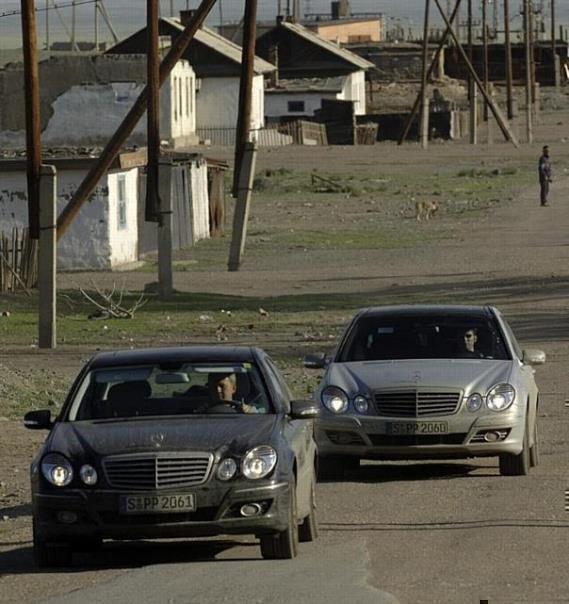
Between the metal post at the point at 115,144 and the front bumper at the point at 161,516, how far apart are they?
20041 mm

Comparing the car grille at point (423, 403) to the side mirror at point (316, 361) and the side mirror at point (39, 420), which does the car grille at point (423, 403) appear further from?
the side mirror at point (39, 420)

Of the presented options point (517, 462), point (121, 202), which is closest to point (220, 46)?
point (121, 202)

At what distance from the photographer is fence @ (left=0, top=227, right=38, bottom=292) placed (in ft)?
122

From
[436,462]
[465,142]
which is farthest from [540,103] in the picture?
[436,462]

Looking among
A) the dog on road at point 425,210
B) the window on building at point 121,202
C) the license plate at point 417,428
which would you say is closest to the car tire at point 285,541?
the license plate at point 417,428

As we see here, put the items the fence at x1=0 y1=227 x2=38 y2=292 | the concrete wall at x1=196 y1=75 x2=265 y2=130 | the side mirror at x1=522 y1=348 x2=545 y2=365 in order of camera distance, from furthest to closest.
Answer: the concrete wall at x1=196 y1=75 x2=265 y2=130 < the fence at x1=0 y1=227 x2=38 y2=292 < the side mirror at x1=522 y1=348 x2=545 y2=365

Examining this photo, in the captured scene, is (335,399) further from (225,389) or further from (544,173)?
(544,173)

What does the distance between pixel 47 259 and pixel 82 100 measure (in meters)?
60.9

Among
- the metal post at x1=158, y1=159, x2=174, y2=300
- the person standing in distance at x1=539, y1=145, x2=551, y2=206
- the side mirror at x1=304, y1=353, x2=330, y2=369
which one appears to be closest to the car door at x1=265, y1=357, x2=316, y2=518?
the side mirror at x1=304, y1=353, x2=330, y2=369

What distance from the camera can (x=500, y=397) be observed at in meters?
14.9

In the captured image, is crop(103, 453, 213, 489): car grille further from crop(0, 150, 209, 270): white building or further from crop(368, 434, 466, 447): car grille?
crop(0, 150, 209, 270): white building

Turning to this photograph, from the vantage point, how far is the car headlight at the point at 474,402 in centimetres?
1484

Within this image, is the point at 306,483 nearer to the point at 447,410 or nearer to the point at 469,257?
the point at 447,410

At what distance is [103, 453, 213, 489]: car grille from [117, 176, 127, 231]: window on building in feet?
108
